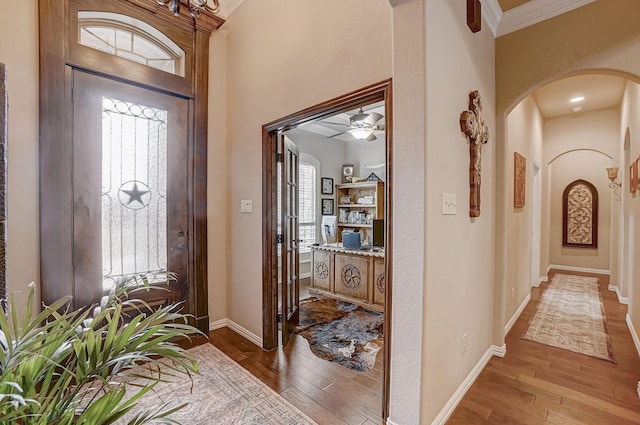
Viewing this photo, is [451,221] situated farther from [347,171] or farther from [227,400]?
[347,171]

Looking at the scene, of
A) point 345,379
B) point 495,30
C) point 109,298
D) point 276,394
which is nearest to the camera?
point 109,298

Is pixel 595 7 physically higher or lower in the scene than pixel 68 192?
higher

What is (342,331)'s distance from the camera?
3.23 m

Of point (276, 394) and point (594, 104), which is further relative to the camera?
point (594, 104)

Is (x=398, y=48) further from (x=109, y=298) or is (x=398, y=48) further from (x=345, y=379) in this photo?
(x=345, y=379)

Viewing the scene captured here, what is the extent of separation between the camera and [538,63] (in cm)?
245

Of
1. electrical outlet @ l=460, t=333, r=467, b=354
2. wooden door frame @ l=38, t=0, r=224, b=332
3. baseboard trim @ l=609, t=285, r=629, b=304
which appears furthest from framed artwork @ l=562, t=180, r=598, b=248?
wooden door frame @ l=38, t=0, r=224, b=332

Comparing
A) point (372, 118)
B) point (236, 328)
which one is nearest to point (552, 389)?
point (236, 328)

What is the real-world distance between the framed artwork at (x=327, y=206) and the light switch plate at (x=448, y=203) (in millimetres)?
4340

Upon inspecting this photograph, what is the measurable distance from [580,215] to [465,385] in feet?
20.5

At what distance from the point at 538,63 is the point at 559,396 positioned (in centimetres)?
260

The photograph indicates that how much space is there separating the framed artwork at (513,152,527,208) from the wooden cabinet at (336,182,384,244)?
7.77 feet

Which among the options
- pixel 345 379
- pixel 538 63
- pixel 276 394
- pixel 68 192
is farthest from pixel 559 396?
pixel 68 192

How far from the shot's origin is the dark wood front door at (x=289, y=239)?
2932 mm
